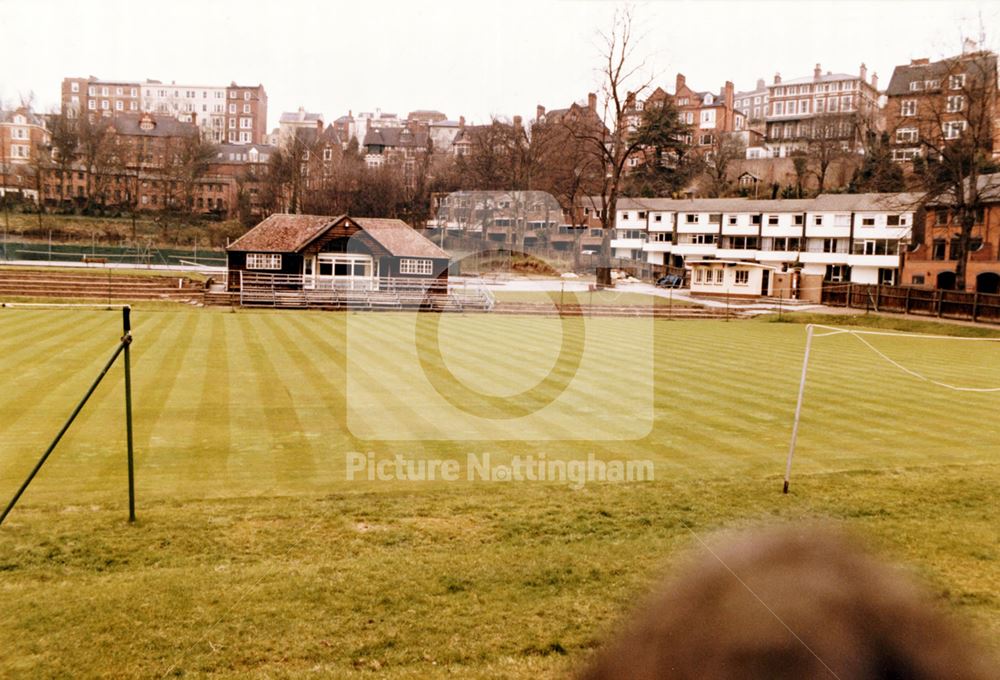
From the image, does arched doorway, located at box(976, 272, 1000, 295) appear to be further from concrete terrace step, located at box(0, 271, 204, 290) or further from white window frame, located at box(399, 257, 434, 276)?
concrete terrace step, located at box(0, 271, 204, 290)

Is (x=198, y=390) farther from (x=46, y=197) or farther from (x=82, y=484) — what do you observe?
(x=46, y=197)

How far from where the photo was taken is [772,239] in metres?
79.3

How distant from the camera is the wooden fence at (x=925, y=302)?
43.9 meters

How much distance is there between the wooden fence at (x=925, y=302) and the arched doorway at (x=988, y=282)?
11936 millimetres

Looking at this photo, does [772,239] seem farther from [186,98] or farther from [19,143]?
[186,98]

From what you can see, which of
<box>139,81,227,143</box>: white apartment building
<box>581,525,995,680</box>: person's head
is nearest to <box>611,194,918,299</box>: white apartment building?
<box>581,525,995,680</box>: person's head

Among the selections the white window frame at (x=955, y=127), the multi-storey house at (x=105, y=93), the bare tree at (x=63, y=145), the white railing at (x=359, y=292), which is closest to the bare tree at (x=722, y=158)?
the white window frame at (x=955, y=127)

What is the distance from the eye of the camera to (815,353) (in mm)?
25719

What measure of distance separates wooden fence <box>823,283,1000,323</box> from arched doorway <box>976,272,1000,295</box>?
11.9 m

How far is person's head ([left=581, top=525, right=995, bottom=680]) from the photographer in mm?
5168

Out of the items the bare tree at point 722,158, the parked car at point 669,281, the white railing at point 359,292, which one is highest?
the bare tree at point 722,158

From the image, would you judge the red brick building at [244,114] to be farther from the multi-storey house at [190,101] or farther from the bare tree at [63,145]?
the bare tree at [63,145]

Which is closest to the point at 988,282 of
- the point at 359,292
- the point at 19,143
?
the point at 359,292

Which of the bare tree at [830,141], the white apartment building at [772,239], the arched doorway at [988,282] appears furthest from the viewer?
the bare tree at [830,141]
